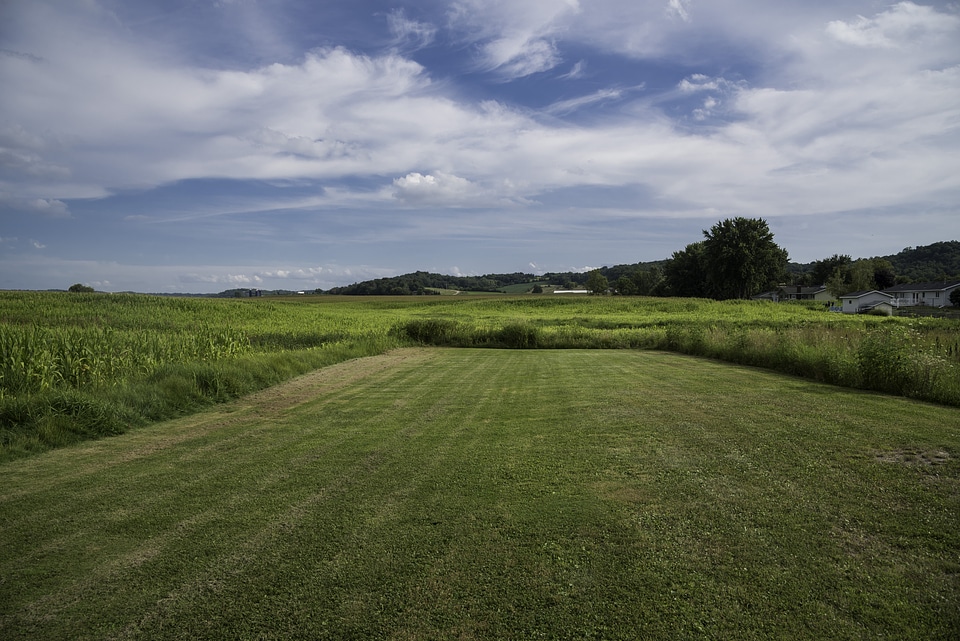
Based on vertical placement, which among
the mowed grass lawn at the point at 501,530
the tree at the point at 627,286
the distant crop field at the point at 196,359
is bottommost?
the mowed grass lawn at the point at 501,530

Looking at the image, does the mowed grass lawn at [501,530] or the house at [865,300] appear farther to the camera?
the house at [865,300]

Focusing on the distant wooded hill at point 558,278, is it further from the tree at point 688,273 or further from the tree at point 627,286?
the tree at point 688,273

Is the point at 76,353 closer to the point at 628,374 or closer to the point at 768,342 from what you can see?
the point at 628,374

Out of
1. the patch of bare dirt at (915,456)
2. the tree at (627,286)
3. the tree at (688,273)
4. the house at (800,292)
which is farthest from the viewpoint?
the tree at (627,286)

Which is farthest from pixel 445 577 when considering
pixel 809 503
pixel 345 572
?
pixel 809 503

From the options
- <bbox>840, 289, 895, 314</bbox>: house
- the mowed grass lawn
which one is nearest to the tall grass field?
the mowed grass lawn

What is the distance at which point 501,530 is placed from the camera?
4332mm

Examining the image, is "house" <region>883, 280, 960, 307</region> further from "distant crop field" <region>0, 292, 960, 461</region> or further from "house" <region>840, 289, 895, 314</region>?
"distant crop field" <region>0, 292, 960, 461</region>

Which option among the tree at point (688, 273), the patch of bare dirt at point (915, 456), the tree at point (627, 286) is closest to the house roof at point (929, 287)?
the tree at point (688, 273)

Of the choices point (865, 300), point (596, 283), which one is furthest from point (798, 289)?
point (596, 283)

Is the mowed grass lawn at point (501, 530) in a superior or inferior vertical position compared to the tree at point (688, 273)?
inferior

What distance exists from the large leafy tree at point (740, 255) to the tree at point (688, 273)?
724 cm

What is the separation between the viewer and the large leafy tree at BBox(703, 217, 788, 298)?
70062mm

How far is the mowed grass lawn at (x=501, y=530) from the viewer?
10.6 feet
